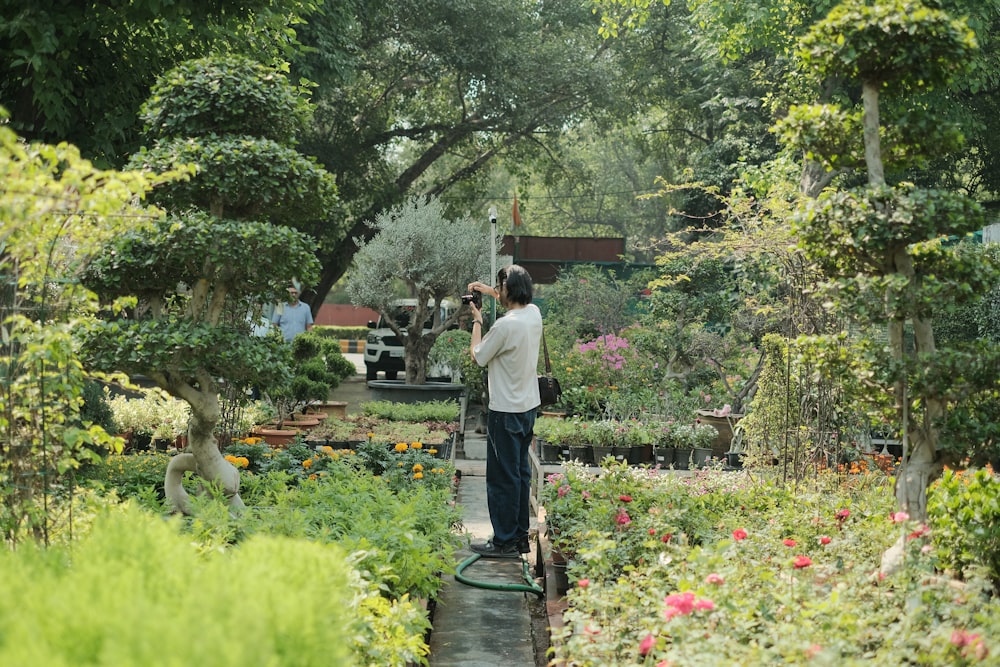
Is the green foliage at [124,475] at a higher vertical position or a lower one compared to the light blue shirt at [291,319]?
lower

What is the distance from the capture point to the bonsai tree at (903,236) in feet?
15.2

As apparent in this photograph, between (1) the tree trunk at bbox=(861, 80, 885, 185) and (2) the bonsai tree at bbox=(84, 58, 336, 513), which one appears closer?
(1) the tree trunk at bbox=(861, 80, 885, 185)

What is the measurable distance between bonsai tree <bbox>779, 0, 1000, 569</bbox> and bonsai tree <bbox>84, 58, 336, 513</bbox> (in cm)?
297

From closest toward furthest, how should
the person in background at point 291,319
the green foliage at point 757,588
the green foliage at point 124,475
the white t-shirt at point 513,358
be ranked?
the green foliage at point 757,588, the white t-shirt at point 513,358, the green foliage at point 124,475, the person in background at point 291,319

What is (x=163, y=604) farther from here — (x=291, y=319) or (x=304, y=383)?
(x=291, y=319)

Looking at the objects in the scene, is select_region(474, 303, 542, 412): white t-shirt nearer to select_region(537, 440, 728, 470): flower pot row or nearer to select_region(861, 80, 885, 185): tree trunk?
select_region(861, 80, 885, 185): tree trunk

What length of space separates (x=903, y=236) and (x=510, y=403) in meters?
2.71

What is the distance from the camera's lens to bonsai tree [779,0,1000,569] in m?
4.62

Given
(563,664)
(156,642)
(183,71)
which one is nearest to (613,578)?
(563,664)

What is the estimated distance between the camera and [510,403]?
21.3ft

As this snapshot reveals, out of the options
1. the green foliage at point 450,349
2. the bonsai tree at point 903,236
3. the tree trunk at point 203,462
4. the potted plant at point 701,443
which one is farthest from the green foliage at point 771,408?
the green foliage at point 450,349

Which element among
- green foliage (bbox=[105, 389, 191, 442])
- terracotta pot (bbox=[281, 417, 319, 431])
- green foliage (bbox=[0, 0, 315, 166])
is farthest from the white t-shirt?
terracotta pot (bbox=[281, 417, 319, 431])

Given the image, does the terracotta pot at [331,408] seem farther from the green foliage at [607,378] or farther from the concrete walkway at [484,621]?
the concrete walkway at [484,621]

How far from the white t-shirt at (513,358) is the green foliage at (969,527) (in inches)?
101
